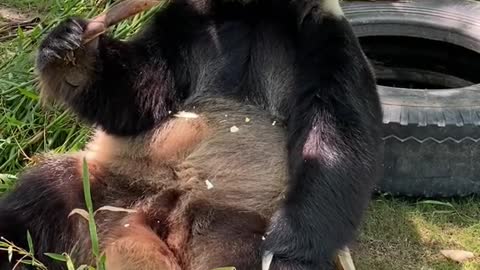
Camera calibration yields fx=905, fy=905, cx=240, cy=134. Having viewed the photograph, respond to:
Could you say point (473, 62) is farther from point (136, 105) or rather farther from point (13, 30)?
point (13, 30)

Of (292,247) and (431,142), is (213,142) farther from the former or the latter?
(431,142)

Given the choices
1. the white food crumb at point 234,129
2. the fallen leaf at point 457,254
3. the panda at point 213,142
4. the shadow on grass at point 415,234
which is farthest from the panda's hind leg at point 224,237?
the fallen leaf at point 457,254

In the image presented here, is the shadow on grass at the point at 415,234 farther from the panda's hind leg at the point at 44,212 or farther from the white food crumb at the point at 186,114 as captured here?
the panda's hind leg at the point at 44,212

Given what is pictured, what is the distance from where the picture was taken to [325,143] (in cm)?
323

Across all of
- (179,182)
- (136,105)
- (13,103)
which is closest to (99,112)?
(136,105)

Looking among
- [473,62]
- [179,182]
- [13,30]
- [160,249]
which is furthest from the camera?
[13,30]

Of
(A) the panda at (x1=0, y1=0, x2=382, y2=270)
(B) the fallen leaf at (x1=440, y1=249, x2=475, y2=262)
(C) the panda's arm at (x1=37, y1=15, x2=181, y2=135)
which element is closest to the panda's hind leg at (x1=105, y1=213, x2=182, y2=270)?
(A) the panda at (x1=0, y1=0, x2=382, y2=270)

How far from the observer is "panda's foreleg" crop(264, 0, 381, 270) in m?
3.10

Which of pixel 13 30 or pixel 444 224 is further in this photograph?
pixel 13 30

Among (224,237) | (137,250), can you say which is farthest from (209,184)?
(137,250)

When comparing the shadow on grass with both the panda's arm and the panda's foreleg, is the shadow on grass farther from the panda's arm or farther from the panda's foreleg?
the panda's arm

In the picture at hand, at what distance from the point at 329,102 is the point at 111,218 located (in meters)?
0.91

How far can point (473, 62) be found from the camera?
4.77m

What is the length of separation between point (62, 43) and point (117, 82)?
0.30 meters
